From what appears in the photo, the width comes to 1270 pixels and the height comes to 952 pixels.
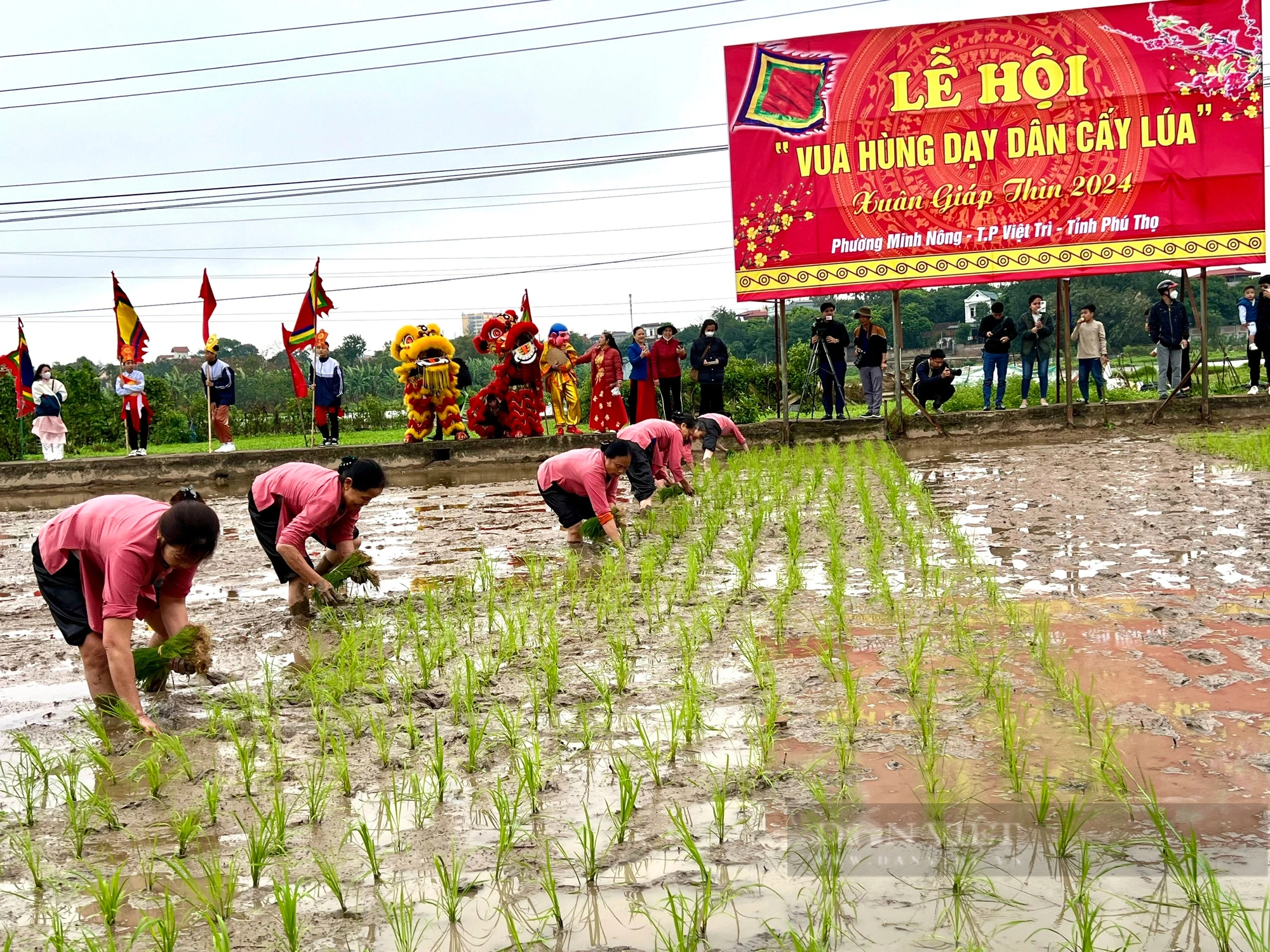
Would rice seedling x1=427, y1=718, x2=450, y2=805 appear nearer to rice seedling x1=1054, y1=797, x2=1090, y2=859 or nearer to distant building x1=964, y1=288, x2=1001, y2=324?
rice seedling x1=1054, y1=797, x2=1090, y2=859

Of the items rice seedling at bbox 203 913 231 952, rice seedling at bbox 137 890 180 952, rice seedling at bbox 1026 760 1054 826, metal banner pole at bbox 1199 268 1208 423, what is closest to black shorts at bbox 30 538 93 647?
rice seedling at bbox 137 890 180 952

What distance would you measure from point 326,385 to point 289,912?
40.3 ft

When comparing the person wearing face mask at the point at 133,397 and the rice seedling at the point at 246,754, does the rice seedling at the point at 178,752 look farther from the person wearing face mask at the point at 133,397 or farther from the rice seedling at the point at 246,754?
the person wearing face mask at the point at 133,397

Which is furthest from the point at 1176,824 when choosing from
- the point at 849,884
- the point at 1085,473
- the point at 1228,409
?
the point at 1228,409

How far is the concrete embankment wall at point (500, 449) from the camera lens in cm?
1332

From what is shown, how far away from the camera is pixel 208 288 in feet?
48.5

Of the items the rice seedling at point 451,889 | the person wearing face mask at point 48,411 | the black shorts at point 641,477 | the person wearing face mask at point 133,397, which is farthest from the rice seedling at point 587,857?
the person wearing face mask at point 48,411

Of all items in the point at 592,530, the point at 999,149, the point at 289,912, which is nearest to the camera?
the point at 289,912

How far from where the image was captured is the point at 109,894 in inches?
107

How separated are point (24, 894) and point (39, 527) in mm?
8565

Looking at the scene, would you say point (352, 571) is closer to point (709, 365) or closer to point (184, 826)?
point (184, 826)

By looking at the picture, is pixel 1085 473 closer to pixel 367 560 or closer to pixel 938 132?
pixel 938 132

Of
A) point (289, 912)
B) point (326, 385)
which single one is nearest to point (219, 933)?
point (289, 912)

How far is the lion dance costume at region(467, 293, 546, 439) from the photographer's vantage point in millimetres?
13820
